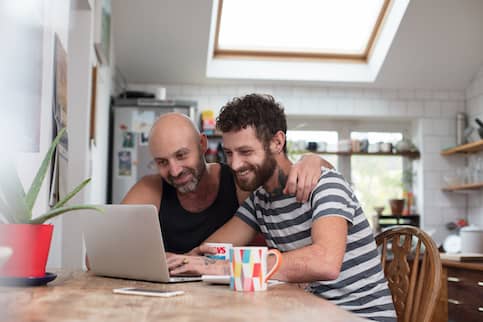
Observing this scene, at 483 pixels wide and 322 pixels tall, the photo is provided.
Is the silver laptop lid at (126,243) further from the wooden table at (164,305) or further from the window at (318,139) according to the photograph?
the window at (318,139)

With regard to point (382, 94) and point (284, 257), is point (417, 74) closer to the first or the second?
point (382, 94)

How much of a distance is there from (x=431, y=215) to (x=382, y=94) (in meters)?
1.21

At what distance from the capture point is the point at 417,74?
5.98 metres

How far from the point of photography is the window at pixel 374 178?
248 inches

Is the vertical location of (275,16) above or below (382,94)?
above

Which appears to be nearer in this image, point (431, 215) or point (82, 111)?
point (82, 111)

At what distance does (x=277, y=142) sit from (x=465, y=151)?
14.9 feet

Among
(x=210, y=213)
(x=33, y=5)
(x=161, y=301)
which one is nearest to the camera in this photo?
(x=161, y=301)

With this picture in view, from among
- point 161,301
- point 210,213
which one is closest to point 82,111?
point 210,213

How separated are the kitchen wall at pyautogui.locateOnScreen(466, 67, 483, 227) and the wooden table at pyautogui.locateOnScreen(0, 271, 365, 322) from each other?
4939 mm

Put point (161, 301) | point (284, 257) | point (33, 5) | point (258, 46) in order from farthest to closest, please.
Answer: point (258, 46), point (33, 5), point (284, 257), point (161, 301)

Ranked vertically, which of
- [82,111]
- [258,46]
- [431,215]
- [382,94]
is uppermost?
[258,46]

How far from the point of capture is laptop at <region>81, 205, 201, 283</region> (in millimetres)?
1519

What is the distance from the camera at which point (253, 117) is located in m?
1.90
